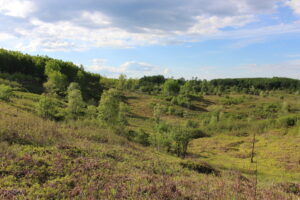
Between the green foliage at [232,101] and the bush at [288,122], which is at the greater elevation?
the green foliage at [232,101]

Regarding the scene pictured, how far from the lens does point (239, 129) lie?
2815 inches

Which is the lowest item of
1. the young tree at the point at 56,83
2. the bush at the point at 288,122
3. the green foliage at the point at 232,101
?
the bush at the point at 288,122

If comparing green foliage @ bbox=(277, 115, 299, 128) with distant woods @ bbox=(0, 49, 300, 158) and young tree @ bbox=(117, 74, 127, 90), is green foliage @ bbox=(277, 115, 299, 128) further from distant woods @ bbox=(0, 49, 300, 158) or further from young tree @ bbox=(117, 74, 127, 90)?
young tree @ bbox=(117, 74, 127, 90)

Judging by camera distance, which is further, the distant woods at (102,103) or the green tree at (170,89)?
the green tree at (170,89)

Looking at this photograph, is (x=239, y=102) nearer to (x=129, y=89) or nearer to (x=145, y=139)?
(x=129, y=89)

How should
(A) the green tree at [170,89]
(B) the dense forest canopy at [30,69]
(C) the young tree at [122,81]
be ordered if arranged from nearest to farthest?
(B) the dense forest canopy at [30,69] < (A) the green tree at [170,89] < (C) the young tree at [122,81]

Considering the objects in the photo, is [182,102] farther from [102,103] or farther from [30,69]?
[102,103]

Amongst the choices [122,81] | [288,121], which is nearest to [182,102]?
[122,81]

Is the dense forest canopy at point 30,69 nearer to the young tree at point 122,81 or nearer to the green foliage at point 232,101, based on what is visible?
the young tree at point 122,81

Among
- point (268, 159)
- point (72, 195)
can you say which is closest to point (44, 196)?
point (72, 195)

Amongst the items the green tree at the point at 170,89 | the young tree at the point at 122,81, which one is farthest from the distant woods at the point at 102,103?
the young tree at the point at 122,81

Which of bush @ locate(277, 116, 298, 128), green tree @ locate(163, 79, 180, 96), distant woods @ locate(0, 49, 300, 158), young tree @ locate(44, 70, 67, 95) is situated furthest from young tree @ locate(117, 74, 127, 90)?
bush @ locate(277, 116, 298, 128)

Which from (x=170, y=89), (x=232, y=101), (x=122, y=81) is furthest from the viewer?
(x=122, y=81)

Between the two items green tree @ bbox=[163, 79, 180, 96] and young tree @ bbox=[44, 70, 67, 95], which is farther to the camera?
green tree @ bbox=[163, 79, 180, 96]
